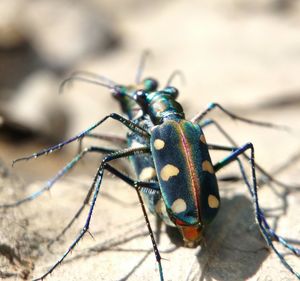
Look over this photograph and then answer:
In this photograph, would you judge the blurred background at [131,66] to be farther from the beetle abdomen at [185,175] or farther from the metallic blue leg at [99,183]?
the beetle abdomen at [185,175]

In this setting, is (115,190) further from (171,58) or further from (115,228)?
(171,58)

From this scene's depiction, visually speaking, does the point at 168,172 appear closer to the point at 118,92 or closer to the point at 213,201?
the point at 213,201

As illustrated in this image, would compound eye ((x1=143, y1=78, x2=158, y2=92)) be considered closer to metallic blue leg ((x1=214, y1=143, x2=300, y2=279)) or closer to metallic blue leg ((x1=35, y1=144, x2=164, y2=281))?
metallic blue leg ((x1=35, y1=144, x2=164, y2=281))

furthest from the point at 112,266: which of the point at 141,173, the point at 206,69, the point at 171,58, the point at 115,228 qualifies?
the point at 171,58

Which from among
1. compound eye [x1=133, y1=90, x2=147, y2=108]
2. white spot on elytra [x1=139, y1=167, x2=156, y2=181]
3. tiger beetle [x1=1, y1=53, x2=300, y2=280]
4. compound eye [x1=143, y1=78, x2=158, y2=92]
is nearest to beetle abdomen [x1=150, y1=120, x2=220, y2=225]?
tiger beetle [x1=1, y1=53, x2=300, y2=280]

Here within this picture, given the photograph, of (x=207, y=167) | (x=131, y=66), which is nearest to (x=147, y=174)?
(x=207, y=167)

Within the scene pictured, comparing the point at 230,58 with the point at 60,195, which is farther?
the point at 230,58
